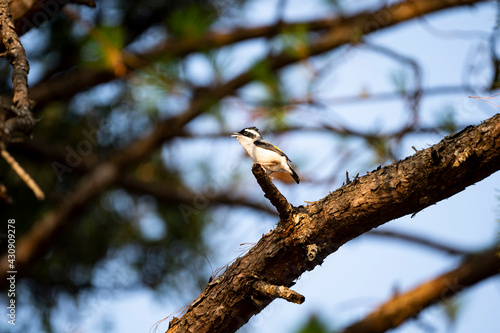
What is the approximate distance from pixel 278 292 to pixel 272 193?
384 mm

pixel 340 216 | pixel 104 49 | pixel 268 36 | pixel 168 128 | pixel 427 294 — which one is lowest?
pixel 427 294

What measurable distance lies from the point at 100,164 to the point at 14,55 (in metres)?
2.52

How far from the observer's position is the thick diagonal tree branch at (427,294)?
3.61 metres

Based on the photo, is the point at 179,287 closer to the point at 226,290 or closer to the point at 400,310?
the point at 400,310

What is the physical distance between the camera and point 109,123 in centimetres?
504

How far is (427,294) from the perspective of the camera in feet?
12.2

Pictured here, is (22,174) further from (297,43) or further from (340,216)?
(297,43)

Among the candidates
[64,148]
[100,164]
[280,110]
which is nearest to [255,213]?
[280,110]

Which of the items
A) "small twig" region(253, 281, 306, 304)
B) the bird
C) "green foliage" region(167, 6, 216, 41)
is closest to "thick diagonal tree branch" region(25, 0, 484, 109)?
"green foliage" region(167, 6, 216, 41)

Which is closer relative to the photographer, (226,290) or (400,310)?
(226,290)

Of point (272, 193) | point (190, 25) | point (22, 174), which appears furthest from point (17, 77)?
point (190, 25)

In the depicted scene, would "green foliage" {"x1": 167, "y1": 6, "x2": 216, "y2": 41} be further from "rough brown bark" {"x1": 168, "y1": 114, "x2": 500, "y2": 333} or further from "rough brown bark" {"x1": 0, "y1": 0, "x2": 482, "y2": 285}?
"rough brown bark" {"x1": 168, "y1": 114, "x2": 500, "y2": 333}

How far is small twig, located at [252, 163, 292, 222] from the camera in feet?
6.71

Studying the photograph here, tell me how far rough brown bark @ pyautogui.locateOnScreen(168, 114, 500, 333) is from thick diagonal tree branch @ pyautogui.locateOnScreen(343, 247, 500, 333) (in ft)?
5.59
